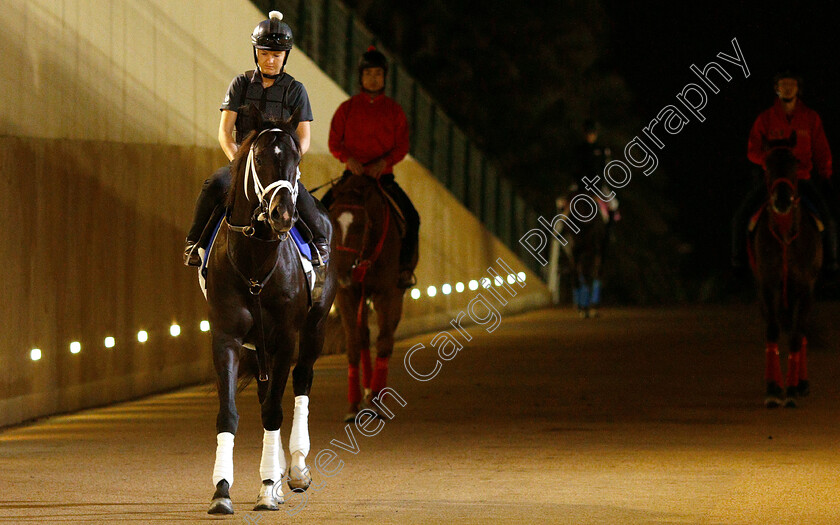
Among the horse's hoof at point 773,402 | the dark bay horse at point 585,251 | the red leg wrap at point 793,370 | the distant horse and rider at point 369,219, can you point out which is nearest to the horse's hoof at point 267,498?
the distant horse and rider at point 369,219

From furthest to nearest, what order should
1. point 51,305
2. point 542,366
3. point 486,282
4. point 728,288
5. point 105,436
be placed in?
point 728,288 → point 486,282 → point 542,366 → point 51,305 → point 105,436

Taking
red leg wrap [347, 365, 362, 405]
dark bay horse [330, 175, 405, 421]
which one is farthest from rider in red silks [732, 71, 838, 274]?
red leg wrap [347, 365, 362, 405]

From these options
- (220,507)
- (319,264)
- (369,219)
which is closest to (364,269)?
(369,219)

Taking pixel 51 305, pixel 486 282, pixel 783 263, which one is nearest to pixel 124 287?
pixel 51 305

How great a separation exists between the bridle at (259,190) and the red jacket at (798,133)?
6.61 meters

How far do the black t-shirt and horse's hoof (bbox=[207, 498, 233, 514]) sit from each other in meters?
2.38

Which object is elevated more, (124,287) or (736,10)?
Answer: (736,10)

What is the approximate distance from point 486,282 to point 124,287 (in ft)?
45.2

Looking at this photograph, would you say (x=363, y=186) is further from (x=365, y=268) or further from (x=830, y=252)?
(x=830, y=252)

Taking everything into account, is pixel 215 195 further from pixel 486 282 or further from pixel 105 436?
pixel 486 282

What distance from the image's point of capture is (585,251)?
26672 millimetres

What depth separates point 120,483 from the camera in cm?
1046

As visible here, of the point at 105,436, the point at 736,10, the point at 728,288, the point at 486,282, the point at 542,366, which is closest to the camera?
the point at 105,436

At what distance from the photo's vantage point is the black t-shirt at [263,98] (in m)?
10.3
